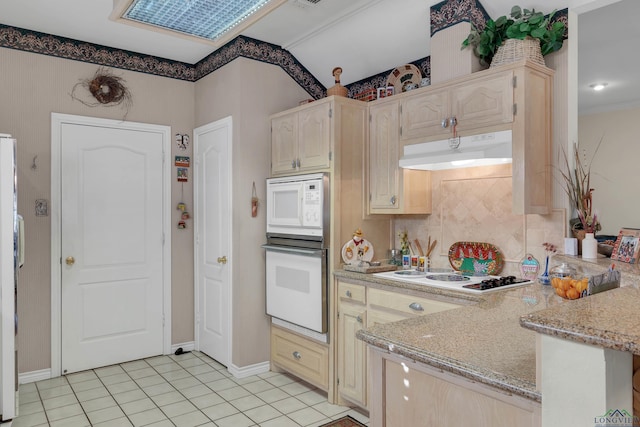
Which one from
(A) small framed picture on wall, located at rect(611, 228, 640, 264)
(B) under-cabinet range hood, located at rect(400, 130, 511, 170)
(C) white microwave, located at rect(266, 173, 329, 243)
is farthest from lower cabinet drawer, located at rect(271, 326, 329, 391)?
(A) small framed picture on wall, located at rect(611, 228, 640, 264)

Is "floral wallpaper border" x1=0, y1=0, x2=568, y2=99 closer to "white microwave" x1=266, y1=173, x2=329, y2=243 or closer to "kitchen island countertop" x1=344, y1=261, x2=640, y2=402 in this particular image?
"white microwave" x1=266, y1=173, x2=329, y2=243

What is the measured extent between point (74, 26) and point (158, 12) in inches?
60.1

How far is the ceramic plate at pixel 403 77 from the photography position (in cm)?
322

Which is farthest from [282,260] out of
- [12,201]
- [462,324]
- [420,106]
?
[462,324]

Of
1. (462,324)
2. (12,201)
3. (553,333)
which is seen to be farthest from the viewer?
(12,201)

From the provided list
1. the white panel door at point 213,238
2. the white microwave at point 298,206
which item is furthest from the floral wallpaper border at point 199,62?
the white microwave at point 298,206

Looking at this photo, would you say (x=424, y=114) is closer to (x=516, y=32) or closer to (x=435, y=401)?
(x=516, y=32)

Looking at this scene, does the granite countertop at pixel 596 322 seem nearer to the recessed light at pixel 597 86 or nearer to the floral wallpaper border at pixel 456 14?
the floral wallpaper border at pixel 456 14

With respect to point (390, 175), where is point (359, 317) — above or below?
below

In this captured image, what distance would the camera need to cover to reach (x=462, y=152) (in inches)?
100

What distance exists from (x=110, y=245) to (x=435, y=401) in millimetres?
3377

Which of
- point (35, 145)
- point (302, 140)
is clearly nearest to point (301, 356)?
point (302, 140)

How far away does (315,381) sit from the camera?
10.7 ft

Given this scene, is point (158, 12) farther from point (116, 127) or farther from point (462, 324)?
point (462, 324)
